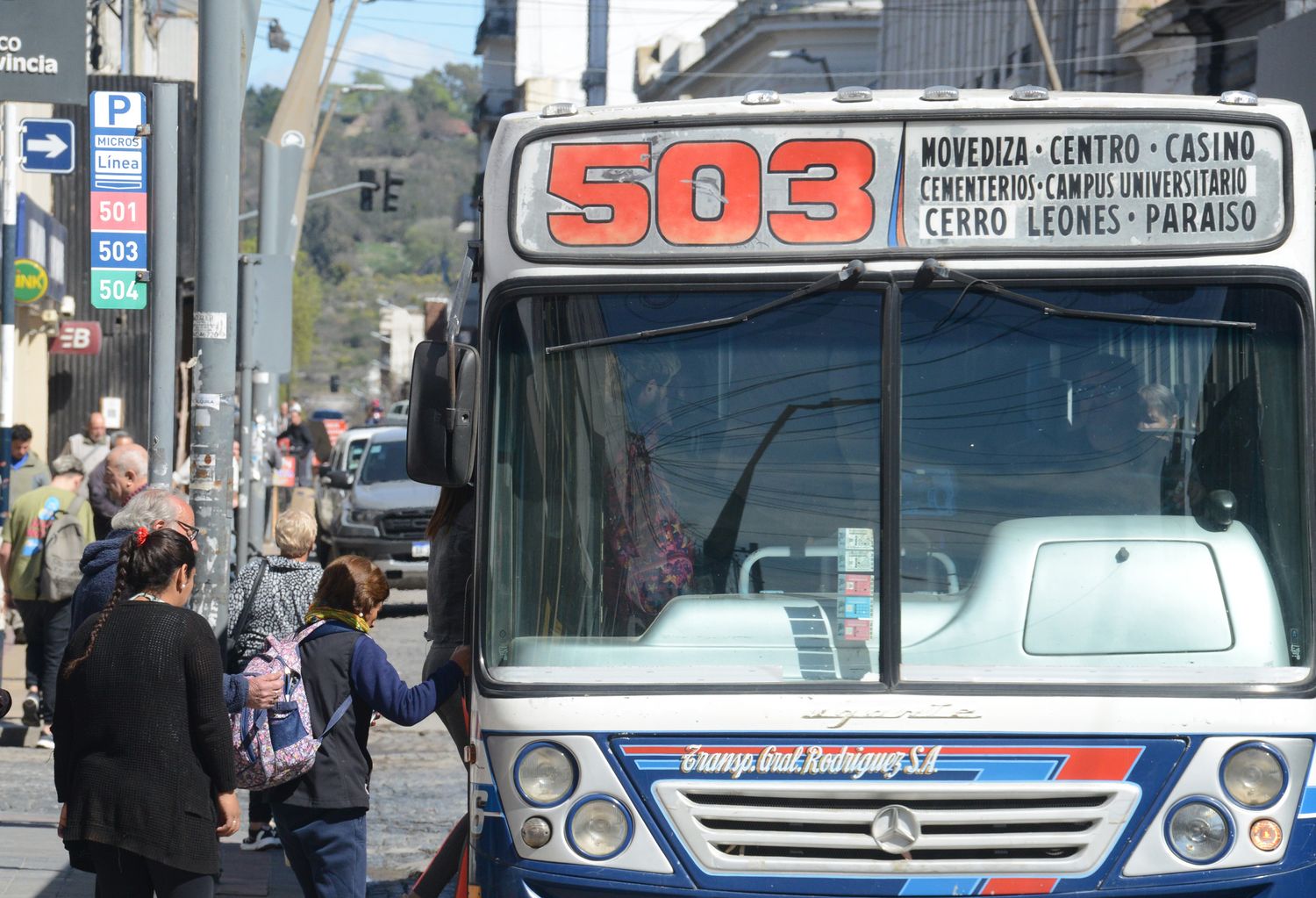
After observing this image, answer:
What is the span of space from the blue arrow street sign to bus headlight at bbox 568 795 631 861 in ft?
26.8

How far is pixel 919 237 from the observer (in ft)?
16.5

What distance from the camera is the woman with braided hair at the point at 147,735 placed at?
5.05 meters

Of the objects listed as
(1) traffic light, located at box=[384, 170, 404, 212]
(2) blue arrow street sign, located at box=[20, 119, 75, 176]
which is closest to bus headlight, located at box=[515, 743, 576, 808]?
(2) blue arrow street sign, located at box=[20, 119, 75, 176]

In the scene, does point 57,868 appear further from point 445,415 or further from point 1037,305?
point 1037,305

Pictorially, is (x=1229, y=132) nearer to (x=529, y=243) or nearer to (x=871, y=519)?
(x=871, y=519)

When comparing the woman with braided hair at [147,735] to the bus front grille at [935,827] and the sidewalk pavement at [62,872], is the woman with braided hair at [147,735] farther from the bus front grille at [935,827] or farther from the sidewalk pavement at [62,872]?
the sidewalk pavement at [62,872]

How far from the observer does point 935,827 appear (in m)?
4.64

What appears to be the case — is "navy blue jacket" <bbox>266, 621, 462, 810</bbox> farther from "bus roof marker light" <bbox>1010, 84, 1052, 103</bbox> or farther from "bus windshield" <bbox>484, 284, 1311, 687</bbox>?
"bus roof marker light" <bbox>1010, 84, 1052, 103</bbox>

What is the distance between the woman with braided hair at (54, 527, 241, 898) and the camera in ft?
16.6

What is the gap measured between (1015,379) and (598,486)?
48.4 inches

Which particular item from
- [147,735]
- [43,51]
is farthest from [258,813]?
[43,51]

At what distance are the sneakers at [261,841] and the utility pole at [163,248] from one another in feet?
6.34

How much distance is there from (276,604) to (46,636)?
467 centimetres

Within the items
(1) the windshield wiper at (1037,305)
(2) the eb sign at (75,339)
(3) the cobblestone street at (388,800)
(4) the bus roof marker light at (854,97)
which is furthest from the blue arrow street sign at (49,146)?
(2) the eb sign at (75,339)
